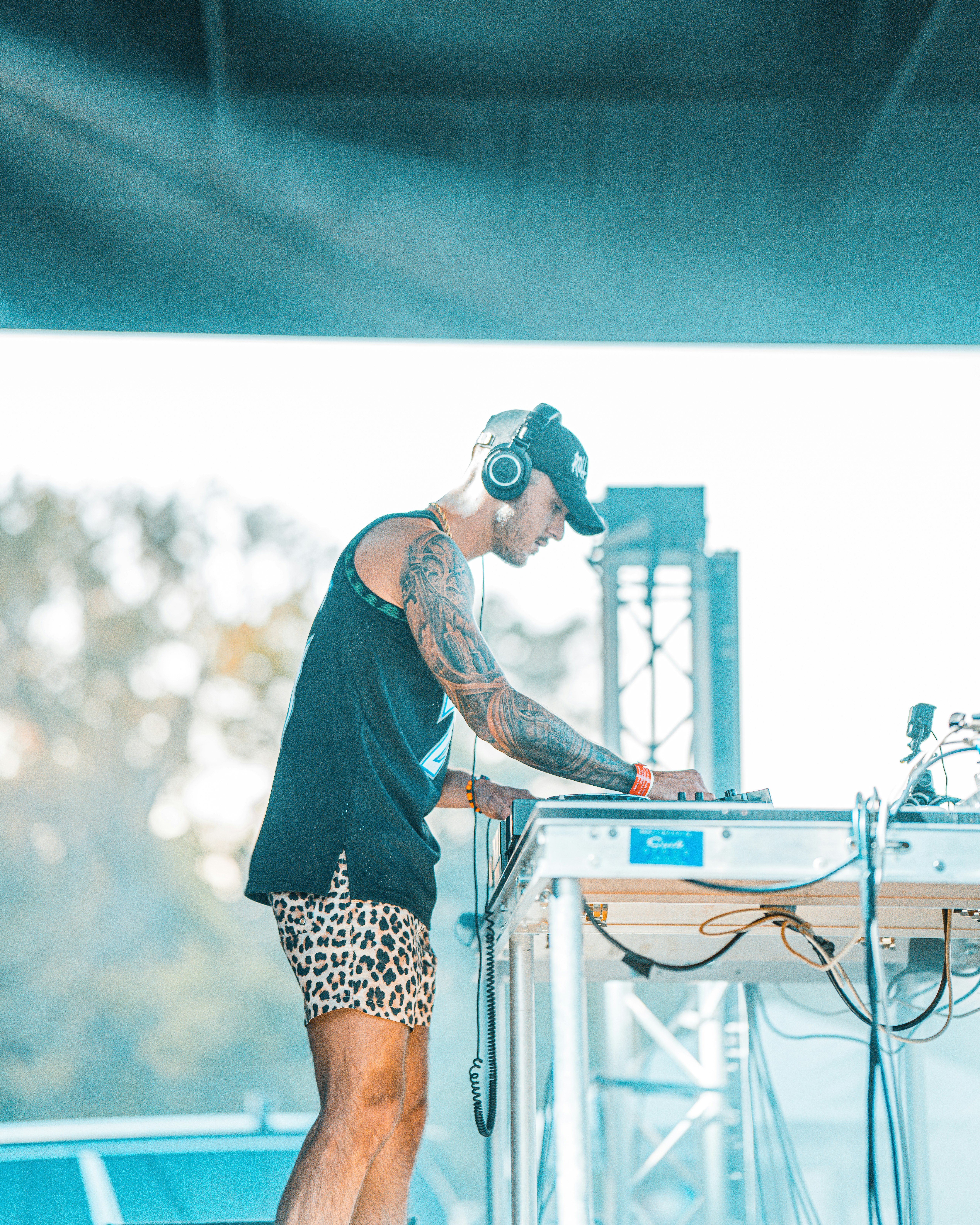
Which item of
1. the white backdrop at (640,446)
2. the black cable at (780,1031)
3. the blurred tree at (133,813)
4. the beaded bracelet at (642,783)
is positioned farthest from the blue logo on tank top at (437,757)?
the blurred tree at (133,813)

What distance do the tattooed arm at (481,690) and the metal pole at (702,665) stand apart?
6.08 ft

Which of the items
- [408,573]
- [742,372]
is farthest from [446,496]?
[742,372]

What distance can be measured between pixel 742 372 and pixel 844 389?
144 cm

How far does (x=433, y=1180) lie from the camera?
→ 8.29 feet

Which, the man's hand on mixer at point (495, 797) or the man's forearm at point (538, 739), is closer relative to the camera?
the man's forearm at point (538, 739)

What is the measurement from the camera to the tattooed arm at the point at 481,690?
1.38 metres

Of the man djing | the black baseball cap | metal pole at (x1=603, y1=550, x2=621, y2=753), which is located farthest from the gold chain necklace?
metal pole at (x1=603, y1=550, x2=621, y2=753)

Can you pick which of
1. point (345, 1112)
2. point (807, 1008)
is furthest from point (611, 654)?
point (345, 1112)

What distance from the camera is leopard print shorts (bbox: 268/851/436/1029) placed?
1322mm

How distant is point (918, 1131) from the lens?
2584mm

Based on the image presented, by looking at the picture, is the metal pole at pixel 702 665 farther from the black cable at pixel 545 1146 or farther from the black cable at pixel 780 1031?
the black cable at pixel 545 1146

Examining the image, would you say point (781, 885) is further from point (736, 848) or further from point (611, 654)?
point (611, 654)

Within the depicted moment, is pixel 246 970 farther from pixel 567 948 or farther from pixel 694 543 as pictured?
pixel 567 948

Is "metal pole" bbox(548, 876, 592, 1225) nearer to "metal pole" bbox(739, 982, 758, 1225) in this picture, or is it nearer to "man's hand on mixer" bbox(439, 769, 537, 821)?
"man's hand on mixer" bbox(439, 769, 537, 821)
